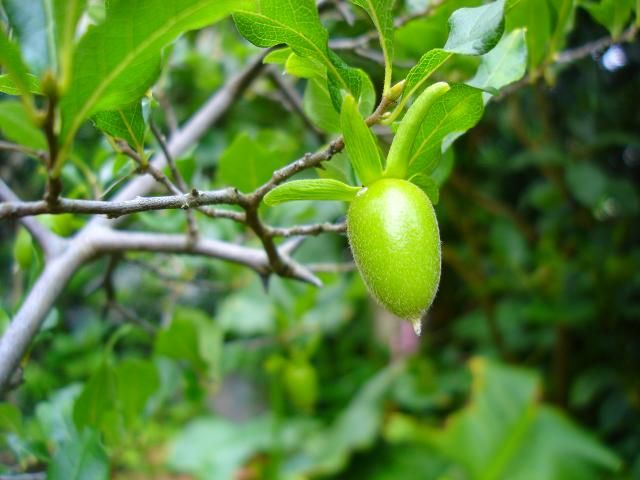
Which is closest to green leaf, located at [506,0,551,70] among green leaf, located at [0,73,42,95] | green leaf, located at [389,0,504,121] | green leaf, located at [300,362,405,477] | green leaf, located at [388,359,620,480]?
green leaf, located at [389,0,504,121]

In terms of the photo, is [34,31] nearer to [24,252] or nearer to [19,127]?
[19,127]

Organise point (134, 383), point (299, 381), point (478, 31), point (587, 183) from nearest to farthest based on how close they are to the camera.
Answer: point (478, 31) → point (134, 383) → point (587, 183) → point (299, 381)

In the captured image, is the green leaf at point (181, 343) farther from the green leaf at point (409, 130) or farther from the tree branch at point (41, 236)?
the green leaf at point (409, 130)

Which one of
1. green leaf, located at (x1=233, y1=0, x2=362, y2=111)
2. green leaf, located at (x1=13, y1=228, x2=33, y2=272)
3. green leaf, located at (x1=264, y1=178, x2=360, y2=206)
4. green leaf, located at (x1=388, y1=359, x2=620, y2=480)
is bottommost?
green leaf, located at (x1=388, y1=359, x2=620, y2=480)

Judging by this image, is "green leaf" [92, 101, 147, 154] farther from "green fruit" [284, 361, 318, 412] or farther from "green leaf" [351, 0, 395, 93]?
"green fruit" [284, 361, 318, 412]

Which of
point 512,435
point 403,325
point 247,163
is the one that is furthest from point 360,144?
point 403,325

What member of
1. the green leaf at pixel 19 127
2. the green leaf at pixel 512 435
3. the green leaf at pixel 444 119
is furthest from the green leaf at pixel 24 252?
the green leaf at pixel 512 435

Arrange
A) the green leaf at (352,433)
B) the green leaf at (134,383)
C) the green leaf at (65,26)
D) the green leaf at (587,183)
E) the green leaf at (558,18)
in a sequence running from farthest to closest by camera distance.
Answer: the green leaf at (352,433), the green leaf at (587,183), the green leaf at (134,383), the green leaf at (558,18), the green leaf at (65,26)
